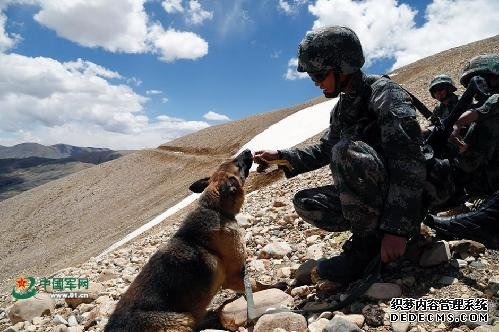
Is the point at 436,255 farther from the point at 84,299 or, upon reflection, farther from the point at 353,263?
the point at 84,299

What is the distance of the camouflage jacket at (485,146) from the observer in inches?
172

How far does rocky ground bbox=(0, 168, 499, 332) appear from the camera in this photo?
3365mm

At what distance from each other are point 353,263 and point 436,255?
0.81 m

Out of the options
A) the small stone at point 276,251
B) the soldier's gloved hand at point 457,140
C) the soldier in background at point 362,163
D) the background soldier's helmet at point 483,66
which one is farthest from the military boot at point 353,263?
the background soldier's helmet at point 483,66

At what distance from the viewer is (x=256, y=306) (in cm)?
409

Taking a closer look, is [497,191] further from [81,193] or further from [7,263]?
[81,193]

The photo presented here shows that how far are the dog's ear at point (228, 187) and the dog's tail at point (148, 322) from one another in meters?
1.81

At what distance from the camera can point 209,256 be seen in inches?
182

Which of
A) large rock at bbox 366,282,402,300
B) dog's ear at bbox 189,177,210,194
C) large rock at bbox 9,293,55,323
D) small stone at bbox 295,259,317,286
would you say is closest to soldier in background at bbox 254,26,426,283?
large rock at bbox 366,282,402,300

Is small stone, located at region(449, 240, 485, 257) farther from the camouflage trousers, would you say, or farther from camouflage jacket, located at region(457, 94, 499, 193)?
the camouflage trousers

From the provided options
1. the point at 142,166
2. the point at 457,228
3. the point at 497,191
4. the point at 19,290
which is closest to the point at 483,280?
the point at 457,228

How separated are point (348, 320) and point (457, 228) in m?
1.92

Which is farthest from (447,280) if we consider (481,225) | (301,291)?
(301,291)

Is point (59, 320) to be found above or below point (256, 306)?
below
